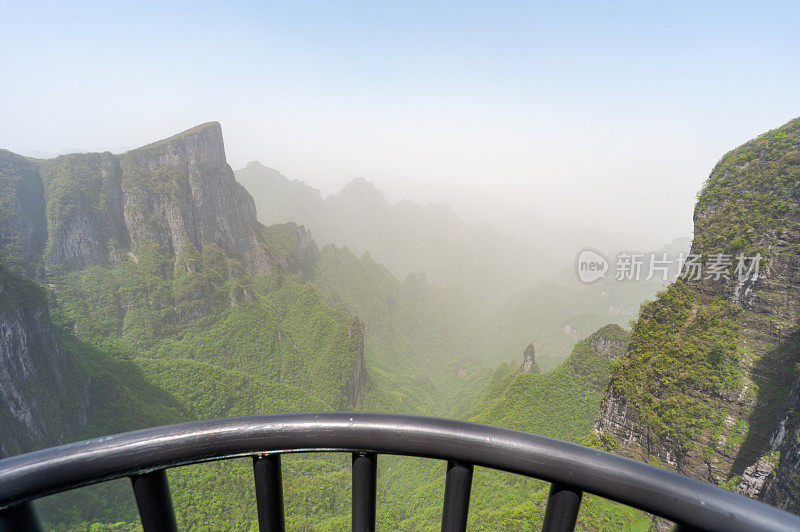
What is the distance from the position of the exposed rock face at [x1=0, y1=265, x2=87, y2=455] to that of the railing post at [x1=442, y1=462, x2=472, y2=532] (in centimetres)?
2920

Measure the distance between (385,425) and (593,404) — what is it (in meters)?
33.4

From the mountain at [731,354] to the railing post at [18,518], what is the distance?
1611 cm

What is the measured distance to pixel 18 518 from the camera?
0.77 meters

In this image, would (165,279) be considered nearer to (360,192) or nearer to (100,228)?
(100,228)

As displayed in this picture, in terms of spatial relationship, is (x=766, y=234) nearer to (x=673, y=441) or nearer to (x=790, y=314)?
(x=790, y=314)

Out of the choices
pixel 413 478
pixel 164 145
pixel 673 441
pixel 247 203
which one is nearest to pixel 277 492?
pixel 673 441

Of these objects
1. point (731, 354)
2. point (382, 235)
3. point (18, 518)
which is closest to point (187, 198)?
point (18, 518)

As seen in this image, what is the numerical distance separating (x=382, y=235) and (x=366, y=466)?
177 meters

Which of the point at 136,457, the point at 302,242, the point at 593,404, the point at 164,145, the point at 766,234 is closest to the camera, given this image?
the point at 136,457

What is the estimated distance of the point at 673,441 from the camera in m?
13.6

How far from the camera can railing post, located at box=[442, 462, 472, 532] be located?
37.6 inches

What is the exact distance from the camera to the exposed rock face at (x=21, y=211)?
3312 cm

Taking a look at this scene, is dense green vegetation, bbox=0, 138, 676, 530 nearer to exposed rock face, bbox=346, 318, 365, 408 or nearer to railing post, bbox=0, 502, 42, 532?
exposed rock face, bbox=346, 318, 365, 408

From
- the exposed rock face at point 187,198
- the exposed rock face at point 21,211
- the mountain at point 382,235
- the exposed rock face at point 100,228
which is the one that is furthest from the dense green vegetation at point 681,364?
the mountain at point 382,235
